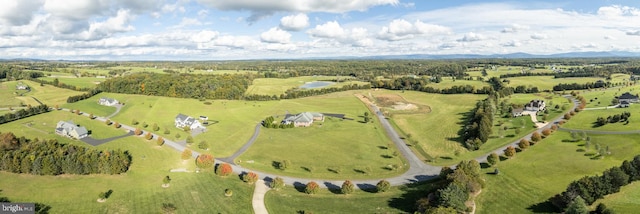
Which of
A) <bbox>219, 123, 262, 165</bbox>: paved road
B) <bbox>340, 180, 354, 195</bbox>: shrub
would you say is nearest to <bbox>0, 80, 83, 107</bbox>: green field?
<bbox>219, 123, 262, 165</bbox>: paved road

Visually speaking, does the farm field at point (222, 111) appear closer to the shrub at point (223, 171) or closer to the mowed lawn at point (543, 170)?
the shrub at point (223, 171)

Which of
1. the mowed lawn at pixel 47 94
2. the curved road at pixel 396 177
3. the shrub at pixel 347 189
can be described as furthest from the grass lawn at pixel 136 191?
the mowed lawn at pixel 47 94

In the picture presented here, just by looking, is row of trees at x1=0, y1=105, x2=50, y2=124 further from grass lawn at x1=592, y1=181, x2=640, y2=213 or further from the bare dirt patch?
grass lawn at x1=592, y1=181, x2=640, y2=213

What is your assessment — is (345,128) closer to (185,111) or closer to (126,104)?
(185,111)

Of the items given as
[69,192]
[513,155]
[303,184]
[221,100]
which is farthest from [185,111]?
[513,155]

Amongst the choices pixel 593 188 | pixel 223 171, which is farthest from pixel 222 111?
pixel 593 188
